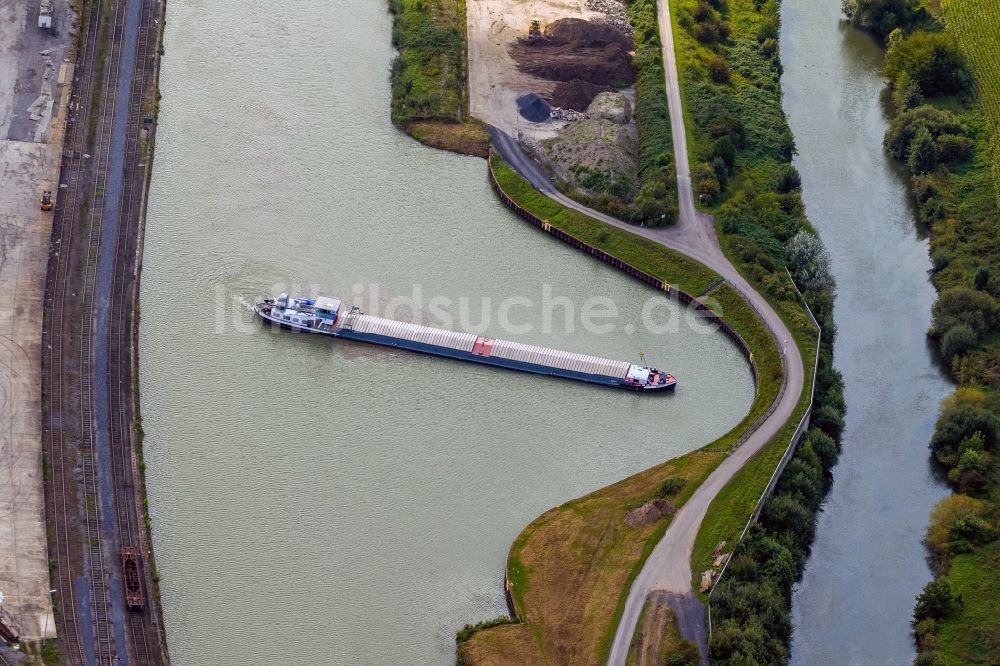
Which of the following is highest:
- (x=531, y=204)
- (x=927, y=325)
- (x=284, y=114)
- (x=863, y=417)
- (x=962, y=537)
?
(x=284, y=114)

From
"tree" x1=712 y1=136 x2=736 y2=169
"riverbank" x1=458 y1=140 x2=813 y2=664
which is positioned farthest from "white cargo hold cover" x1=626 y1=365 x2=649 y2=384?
"tree" x1=712 y1=136 x2=736 y2=169

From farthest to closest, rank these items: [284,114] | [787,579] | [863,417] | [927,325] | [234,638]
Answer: [284,114]
[927,325]
[863,417]
[787,579]
[234,638]

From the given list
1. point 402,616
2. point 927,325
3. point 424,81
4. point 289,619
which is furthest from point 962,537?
point 424,81

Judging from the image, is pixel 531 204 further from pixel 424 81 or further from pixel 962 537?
pixel 962 537

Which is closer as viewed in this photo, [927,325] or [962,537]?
[962,537]

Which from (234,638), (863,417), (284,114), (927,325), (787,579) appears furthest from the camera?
(284,114)

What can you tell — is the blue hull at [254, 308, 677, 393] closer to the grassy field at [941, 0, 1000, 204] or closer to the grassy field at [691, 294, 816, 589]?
the grassy field at [691, 294, 816, 589]

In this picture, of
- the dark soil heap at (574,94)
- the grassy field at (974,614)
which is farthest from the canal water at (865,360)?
the dark soil heap at (574,94)
